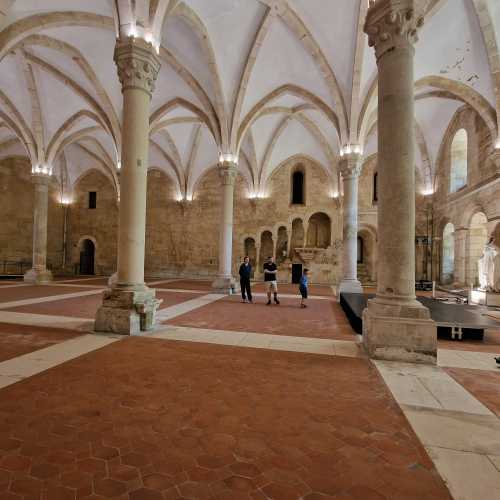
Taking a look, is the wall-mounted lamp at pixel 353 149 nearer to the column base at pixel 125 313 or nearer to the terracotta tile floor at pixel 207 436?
the column base at pixel 125 313

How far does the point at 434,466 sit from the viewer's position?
2.02 metres

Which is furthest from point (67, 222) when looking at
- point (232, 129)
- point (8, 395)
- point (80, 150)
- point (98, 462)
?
point (98, 462)

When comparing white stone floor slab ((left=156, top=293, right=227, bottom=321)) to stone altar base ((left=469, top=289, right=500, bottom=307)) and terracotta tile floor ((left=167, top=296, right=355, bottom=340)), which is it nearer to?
terracotta tile floor ((left=167, top=296, right=355, bottom=340))

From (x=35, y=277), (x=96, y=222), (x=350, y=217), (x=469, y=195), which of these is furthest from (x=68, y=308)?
(x=96, y=222)

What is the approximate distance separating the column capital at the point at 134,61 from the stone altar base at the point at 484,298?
12285 millimetres

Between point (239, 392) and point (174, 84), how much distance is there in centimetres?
1363

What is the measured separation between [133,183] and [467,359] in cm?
648

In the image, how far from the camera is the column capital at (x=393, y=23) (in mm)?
4434

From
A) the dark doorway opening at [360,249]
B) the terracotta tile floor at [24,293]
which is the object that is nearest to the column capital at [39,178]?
the terracotta tile floor at [24,293]

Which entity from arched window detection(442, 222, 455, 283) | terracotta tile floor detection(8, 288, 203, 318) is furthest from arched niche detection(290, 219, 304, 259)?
terracotta tile floor detection(8, 288, 203, 318)

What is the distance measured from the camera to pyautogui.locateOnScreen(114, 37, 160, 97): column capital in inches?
229

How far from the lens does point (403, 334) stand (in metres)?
4.20

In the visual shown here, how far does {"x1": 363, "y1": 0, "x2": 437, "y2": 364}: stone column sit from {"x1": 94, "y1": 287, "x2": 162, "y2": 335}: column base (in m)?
3.95

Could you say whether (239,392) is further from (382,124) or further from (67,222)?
(67,222)
